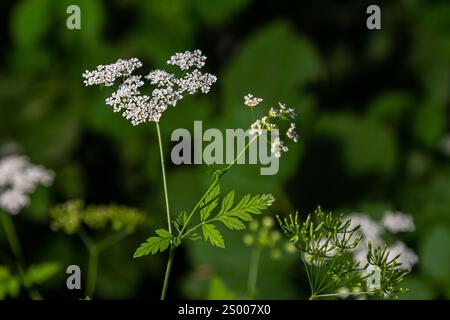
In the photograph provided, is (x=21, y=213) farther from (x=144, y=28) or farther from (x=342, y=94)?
(x=342, y=94)

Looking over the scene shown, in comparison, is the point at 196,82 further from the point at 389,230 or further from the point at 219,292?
the point at 389,230

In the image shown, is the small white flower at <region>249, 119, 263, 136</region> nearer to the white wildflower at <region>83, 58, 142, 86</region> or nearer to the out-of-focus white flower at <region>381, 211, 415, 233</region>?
the white wildflower at <region>83, 58, 142, 86</region>

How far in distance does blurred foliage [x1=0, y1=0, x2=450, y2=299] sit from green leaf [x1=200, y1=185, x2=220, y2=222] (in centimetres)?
157

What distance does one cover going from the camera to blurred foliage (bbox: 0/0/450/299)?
348cm

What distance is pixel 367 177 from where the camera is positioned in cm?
361

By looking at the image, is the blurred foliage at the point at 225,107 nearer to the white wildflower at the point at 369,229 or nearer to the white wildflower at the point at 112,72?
the white wildflower at the point at 369,229

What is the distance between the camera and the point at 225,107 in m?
3.56

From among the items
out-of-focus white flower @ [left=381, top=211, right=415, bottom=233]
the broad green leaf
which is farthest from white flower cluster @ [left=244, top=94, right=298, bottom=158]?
out-of-focus white flower @ [left=381, top=211, right=415, bottom=233]

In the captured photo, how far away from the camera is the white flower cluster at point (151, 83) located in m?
1.20

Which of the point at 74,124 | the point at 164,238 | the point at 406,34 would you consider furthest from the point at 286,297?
the point at 406,34

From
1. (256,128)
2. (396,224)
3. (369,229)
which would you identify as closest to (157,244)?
(256,128)

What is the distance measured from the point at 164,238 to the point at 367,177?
2502 millimetres

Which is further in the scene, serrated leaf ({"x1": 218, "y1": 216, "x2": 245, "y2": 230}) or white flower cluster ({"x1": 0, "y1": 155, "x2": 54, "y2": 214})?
white flower cluster ({"x1": 0, "y1": 155, "x2": 54, "y2": 214})
